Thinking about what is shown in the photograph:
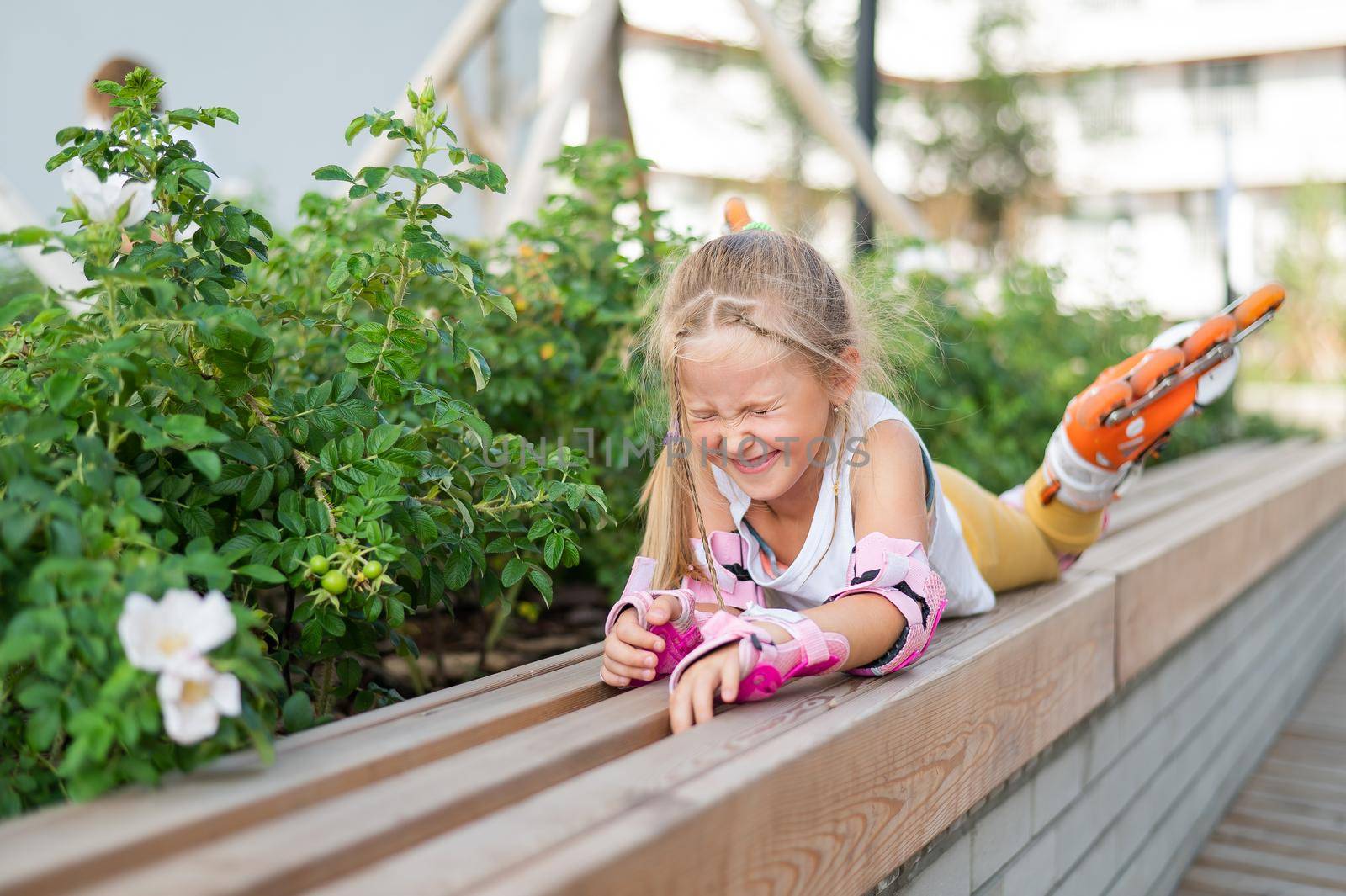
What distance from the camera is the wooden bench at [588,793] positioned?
2.77 ft

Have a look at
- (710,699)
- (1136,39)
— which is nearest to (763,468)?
(710,699)

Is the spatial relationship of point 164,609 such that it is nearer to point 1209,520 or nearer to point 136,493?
point 136,493

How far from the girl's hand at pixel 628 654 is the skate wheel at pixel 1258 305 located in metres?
1.37

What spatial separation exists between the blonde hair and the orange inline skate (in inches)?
22.2

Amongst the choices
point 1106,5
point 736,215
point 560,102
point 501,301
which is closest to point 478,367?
point 501,301

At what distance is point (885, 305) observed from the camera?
1.91 metres

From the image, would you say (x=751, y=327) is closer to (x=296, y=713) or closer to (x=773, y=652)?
(x=773, y=652)

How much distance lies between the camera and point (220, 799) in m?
0.95

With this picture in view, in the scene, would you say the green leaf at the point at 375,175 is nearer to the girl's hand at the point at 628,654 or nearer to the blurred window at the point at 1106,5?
the girl's hand at the point at 628,654

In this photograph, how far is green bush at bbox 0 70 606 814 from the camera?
3.15 ft

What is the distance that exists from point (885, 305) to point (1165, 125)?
2426 cm

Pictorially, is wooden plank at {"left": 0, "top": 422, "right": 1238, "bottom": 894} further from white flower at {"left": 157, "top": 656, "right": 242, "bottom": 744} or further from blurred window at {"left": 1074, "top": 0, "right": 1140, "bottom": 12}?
blurred window at {"left": 1074, "top": 0, "right": 1140, "bottom": 12}

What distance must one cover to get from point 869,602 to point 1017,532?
0.83 meters

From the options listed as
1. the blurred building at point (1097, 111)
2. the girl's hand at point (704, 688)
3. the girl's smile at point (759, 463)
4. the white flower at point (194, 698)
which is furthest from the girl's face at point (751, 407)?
the blurred building at point (1097, 111)
